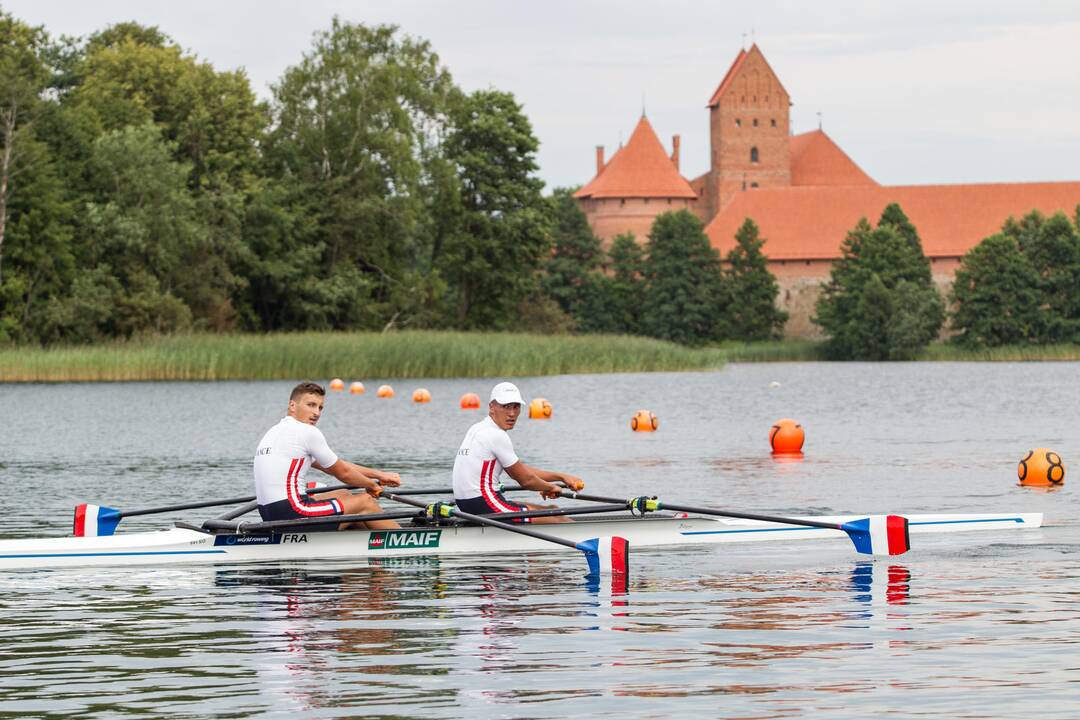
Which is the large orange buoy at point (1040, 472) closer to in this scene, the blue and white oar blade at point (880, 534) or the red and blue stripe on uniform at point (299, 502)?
the blue and white oar blade at point (880, 534)

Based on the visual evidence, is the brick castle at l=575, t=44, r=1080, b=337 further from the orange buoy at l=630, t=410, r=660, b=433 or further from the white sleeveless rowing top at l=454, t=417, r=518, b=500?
the white sleeveless rowing top at l=454, t=417, r=518, b=500

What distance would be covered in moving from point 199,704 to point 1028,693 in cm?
384

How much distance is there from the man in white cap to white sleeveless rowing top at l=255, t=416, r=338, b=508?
45.1 inches

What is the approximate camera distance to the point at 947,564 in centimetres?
1295

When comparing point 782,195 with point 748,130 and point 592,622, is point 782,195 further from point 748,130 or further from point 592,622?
point 592,622

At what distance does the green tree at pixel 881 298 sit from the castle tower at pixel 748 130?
1683 cm

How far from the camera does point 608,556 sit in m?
12.1

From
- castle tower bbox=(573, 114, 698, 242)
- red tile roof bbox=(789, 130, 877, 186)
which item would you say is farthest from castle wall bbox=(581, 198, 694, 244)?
red tile roof bbox=(789, 130, 877, 186)

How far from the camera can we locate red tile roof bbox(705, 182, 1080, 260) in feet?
360

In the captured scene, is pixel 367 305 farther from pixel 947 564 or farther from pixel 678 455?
pixel 947 564

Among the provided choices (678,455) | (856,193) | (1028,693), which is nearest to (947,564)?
(1028,693)

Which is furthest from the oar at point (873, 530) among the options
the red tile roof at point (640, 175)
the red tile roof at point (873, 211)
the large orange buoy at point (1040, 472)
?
the red tile roof at point (640, 175)

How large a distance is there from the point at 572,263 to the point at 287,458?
86565mm

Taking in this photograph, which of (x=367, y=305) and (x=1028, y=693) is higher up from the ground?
(x=367, y=305)
